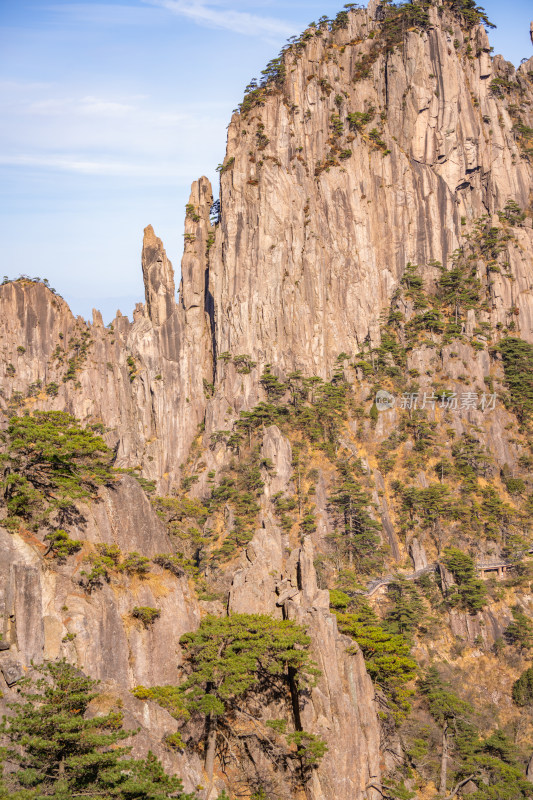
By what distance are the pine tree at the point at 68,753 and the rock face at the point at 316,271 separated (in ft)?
128

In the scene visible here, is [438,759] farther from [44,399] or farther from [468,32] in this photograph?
[468,32]

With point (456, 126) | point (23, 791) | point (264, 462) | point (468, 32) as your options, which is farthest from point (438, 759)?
point (468, 32)

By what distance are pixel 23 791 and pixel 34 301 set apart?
3368 inches

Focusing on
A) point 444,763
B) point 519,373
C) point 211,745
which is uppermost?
point 519,373

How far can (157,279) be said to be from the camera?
8775 centimetres

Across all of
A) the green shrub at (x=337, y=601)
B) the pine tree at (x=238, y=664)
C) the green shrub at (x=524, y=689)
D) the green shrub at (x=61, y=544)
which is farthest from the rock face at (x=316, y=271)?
the green shrub at (x=61, y=544)

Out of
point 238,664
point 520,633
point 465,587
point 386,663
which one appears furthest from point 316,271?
point 238,664

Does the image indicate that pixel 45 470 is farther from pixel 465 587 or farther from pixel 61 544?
pixel 465 587

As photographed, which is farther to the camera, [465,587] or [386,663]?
[465,587]

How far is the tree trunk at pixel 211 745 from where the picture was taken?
2734 centimetres

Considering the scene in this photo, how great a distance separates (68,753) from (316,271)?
6671cm

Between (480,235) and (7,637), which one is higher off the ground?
(480,235)

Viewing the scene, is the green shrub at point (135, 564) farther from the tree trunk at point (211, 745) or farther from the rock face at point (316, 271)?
the rock face at point (316, 271)

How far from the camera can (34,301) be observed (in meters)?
97.7
